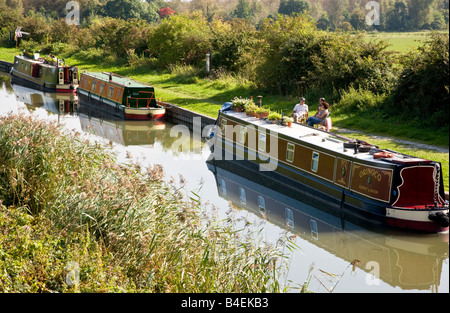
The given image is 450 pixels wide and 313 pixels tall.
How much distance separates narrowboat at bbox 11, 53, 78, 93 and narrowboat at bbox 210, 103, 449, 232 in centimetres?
1438

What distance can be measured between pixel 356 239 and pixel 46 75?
2125cm

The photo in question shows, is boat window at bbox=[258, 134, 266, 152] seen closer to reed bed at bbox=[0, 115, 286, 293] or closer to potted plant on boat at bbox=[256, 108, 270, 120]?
potted plant on boat at bbox=[256, 108, 270, 120]

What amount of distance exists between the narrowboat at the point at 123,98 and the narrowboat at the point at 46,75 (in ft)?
11.8

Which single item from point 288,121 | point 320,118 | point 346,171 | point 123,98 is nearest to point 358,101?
point 320,118

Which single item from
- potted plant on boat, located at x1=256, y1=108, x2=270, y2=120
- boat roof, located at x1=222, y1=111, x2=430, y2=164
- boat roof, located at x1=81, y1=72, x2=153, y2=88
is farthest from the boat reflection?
boat roof, located at x1=81, y1=72, x2=153, y2=88

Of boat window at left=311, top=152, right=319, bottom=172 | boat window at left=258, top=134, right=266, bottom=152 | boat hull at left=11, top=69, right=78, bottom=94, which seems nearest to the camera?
boat window at left=311, top=152, right=319, bottom=172

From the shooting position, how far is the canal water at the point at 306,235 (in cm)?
838

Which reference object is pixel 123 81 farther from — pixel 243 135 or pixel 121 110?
pixel 243 135

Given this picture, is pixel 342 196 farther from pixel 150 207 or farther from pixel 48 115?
pixel 48 115

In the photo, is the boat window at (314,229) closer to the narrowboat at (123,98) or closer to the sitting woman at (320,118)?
the sitting woman at (320,118)

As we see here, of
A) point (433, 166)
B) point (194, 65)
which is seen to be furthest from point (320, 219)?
point (194, 65)

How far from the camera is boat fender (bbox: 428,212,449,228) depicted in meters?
9.78

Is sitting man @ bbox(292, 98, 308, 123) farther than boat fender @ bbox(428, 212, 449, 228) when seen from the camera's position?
Yes

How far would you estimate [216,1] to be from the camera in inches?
2454
